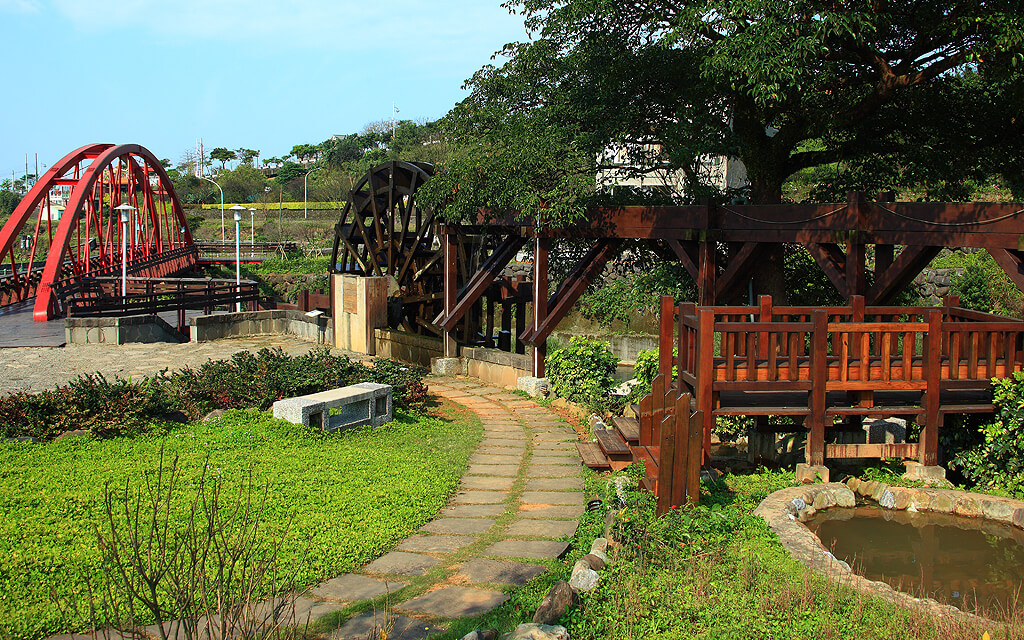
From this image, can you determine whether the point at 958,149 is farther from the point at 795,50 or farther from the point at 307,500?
the point at 307,500

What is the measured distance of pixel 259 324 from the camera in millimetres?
18656

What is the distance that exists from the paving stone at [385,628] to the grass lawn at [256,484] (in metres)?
0.55

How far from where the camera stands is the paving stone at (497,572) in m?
5.00

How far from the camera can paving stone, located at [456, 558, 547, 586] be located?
500cm

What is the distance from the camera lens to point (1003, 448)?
6.73 m

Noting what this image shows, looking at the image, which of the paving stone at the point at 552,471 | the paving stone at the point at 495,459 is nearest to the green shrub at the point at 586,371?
the paving stone at the point at 495,459

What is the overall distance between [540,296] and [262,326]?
9074 mm

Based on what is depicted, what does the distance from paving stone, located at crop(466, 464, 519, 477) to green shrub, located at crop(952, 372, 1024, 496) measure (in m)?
3.96

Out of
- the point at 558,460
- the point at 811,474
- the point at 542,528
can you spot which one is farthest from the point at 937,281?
the point at 542,528

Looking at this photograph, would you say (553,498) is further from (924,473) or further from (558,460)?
(924,473)

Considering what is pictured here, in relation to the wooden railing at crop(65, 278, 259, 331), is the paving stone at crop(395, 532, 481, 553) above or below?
below

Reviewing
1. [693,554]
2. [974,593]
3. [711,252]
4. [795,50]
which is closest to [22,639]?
[693,554]

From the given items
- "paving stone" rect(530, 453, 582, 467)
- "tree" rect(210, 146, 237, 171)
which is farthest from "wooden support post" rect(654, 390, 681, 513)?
"tree" rect(210, 146, 237, 171)

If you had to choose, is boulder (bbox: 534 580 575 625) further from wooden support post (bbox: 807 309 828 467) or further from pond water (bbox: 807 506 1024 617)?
wooden support post (bbox: 807 309 828 467)
